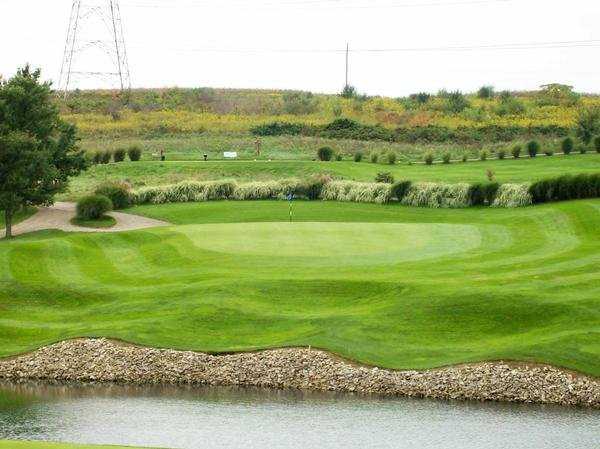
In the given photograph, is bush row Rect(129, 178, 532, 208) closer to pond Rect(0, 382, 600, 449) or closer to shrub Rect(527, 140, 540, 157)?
shrub Rect(527, 140, 540, 157)

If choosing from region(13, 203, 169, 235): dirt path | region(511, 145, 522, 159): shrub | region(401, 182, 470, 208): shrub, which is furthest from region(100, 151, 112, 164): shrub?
region(511, 145, 522, 159): shrub

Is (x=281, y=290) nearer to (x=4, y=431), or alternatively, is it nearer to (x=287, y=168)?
(x=4, y=431)

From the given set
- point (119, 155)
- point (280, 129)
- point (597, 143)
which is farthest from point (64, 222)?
point (280, 129)

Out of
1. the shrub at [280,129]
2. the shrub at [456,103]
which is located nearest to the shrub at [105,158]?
the shrub at [280,129]

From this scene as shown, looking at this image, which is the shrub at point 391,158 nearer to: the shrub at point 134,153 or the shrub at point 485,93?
the shrub at point 134,153

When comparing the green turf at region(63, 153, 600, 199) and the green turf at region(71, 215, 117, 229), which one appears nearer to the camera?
the green turf at region(71, 215, 117, 229)

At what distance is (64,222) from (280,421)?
39.9m

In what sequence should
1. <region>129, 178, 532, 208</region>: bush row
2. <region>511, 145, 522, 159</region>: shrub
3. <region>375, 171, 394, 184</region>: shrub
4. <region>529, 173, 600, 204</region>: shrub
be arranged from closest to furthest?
1. <region>529, 173, 600, 204</region>: shrub
2. <region>129, 178, 532, 208</region>: bush row
3. <region>375, 171, 394, 184</region>: shrub
4. <region>511, 145, 522, 159</region>: shrub

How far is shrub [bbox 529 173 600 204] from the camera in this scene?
59562 mm

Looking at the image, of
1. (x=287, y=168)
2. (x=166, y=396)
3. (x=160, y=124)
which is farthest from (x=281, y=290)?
(x=160, y=124)

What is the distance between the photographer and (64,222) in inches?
2660

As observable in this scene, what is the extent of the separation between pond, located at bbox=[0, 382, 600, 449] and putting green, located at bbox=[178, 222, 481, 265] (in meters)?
13.8

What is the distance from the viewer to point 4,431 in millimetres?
29281

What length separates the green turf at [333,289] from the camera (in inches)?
1435
